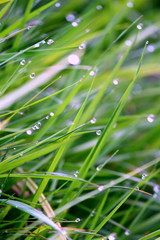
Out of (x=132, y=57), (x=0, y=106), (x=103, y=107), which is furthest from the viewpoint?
(x=132, y=57)

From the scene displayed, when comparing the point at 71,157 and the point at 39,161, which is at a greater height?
the point at 39,161

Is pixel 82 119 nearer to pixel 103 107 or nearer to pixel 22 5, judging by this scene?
pixel 103 107

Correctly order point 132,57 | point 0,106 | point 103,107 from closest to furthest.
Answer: point 0,106
point 103,107
point 132,57

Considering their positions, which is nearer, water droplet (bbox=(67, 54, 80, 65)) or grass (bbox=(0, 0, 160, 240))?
grass (bbox=(0, 0, 160, 240))

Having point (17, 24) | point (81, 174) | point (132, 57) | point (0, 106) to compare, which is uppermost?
point (17, 24)

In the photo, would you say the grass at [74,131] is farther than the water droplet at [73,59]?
No

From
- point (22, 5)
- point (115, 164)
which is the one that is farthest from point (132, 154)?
point (22, 5)

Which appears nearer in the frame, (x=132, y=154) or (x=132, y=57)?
(x=132, y=154)

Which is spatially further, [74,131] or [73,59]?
[73,59]
